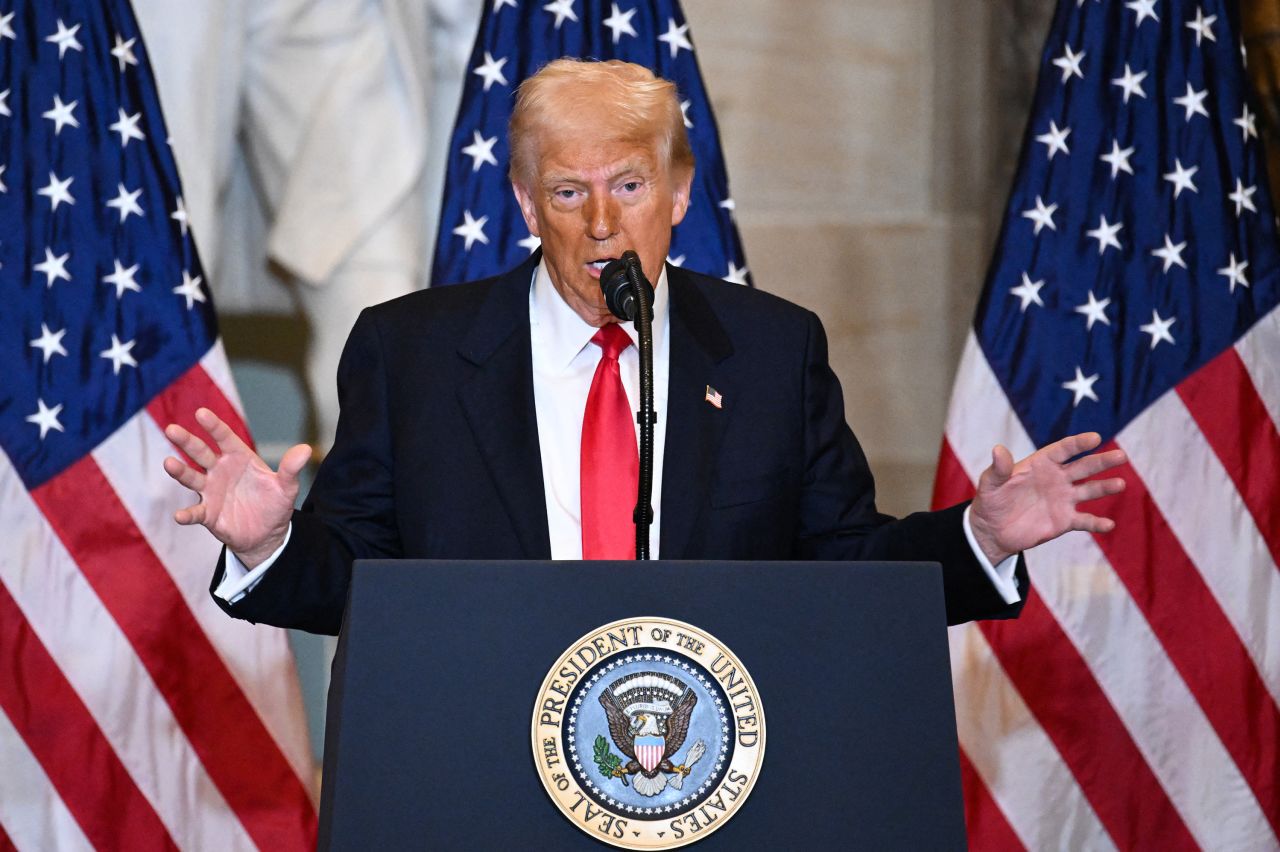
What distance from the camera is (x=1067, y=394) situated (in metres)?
3.90

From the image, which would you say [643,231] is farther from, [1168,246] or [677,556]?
[1168,246]

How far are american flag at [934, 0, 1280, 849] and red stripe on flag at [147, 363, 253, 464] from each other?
69.9 inches

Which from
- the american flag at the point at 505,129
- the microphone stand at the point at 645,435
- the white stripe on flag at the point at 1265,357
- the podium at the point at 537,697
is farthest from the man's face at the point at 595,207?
the white stripe on flag at the point at 1265,357

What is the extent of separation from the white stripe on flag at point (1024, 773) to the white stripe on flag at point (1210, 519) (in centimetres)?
55

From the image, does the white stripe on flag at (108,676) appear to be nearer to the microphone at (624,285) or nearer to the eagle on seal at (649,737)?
the microphone at (624,285)

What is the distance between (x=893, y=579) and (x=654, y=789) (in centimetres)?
31

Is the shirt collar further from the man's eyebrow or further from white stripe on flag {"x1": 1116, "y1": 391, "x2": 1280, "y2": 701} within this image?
white stripe on flag {"x1": 1116, "y1": 391, "x2": 1280, "y2": 701}

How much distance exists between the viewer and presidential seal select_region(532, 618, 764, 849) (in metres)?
1.38

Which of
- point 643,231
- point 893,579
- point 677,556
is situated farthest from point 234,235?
point 893,579

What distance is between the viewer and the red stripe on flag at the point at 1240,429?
3863mm

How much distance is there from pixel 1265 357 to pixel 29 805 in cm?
320

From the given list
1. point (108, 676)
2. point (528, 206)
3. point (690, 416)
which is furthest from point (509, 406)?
point (108, 676)

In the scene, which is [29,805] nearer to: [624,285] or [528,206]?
[528,206]

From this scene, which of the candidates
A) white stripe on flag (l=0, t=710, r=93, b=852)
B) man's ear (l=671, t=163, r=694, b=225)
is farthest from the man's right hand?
white stripe on flag (l=0, t=710, r=93, b=852)
